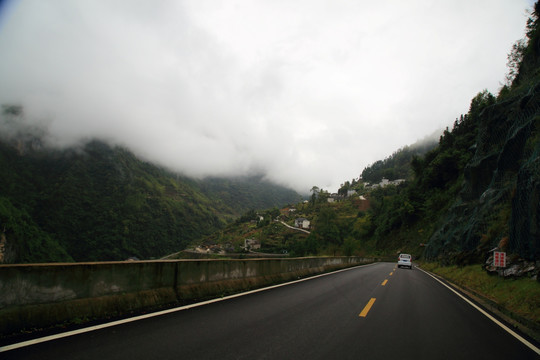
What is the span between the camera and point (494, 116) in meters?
26.0

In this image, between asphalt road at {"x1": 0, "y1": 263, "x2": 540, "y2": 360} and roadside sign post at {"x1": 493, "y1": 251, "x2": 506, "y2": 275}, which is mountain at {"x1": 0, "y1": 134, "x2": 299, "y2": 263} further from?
roadside sign post at {"x1": 493, "y1": 251, "x2": 506, "y2": 275}

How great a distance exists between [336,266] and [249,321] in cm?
1847

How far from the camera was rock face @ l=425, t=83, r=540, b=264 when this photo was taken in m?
11.3

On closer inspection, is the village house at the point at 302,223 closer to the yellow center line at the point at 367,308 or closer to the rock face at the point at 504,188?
the rock face at the point at 504,188

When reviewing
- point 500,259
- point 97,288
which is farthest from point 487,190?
point 97,288

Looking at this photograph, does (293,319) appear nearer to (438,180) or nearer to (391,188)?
(438,180)

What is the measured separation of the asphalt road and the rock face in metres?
6.01

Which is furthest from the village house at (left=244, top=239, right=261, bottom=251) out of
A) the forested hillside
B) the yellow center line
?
the yellow center line

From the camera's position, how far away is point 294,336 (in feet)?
16.0

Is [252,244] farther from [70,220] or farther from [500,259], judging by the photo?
[500,259]

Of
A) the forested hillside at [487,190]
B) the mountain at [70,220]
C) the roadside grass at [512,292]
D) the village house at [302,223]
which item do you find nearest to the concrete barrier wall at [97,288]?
the roadside grass at [512,292]

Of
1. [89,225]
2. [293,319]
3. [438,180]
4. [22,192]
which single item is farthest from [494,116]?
[22,192]

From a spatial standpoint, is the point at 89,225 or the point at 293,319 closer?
the point at 293,319

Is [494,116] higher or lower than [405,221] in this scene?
higher
